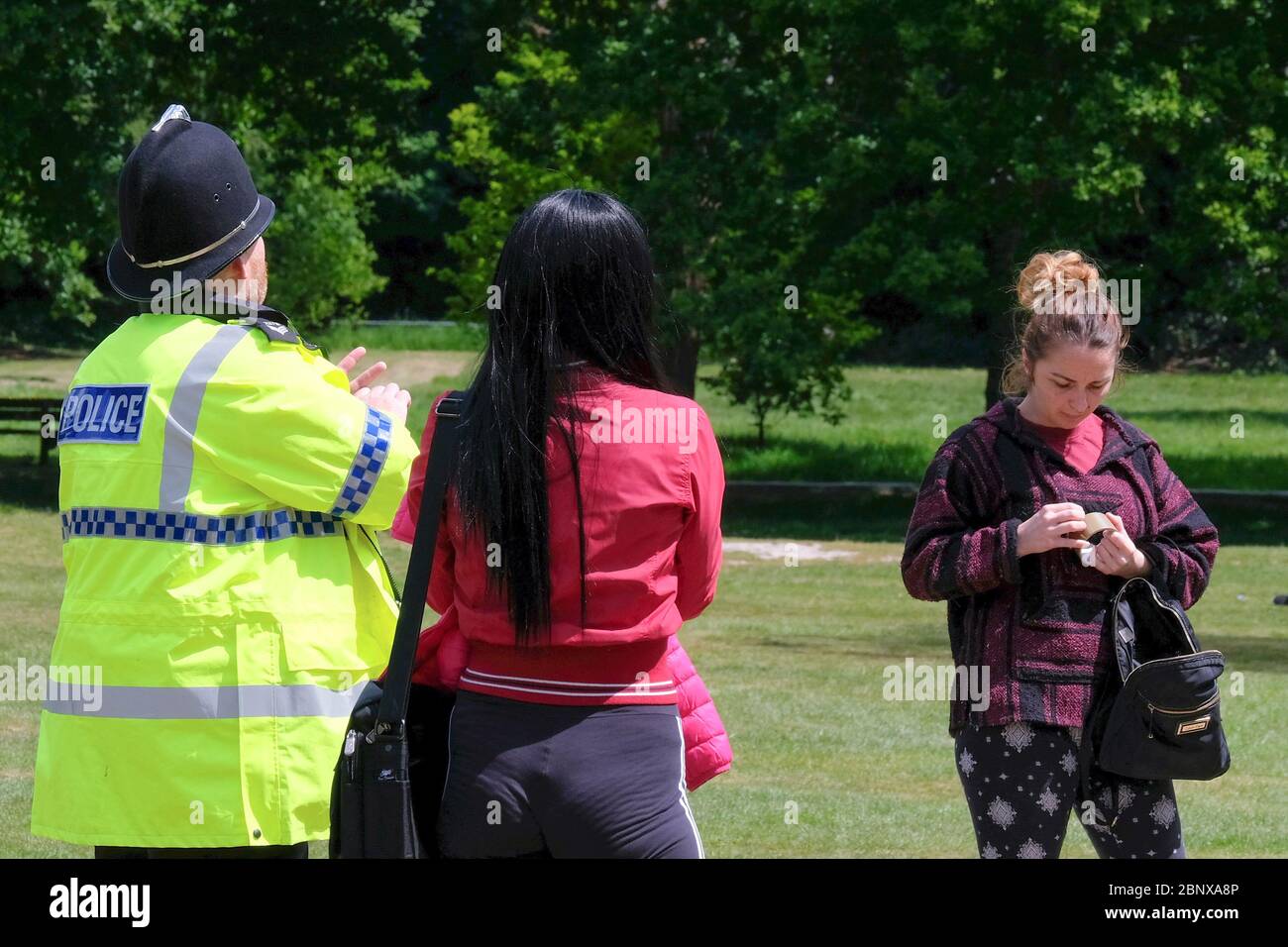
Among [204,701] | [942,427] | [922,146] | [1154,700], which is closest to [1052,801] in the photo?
[1154,700]

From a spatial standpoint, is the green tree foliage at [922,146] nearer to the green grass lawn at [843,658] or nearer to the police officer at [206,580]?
the green grass lawn at [843,658]

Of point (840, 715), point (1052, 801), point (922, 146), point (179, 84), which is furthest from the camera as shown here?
point (179, 84)

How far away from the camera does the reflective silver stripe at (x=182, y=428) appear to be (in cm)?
342

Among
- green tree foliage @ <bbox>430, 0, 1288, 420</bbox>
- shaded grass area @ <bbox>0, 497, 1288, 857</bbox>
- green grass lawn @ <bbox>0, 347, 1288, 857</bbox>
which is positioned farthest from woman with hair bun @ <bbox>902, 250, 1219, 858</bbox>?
green tree foliage @ <bbox>430, 0, 1288, 420</bbox>

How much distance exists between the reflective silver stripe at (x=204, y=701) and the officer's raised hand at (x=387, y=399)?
567mm

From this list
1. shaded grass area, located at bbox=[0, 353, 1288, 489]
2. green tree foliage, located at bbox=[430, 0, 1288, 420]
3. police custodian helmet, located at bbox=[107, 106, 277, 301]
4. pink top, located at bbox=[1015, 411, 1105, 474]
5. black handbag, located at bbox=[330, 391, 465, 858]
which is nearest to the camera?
black handbag, located at bbox=[330, 391, 465, 858]

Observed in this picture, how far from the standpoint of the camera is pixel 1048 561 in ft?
13.8

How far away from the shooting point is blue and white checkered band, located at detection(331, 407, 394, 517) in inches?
136

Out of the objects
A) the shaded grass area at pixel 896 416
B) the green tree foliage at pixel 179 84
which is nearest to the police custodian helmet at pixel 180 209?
the shaded grass area at pixel 896 416

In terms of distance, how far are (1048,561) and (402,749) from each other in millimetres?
1731

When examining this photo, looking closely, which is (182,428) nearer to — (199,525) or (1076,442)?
(199,525)

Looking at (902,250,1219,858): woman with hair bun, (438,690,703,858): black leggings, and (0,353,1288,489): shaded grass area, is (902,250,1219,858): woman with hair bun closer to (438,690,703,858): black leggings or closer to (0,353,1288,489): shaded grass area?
(438,690,703,858): black leggings

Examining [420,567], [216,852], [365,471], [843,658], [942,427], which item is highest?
[365,471]

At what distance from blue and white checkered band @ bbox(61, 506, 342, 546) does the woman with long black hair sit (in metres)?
0.34
